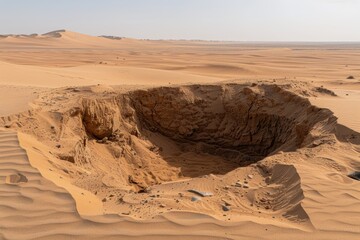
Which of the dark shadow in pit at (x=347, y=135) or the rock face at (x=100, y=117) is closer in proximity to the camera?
the dark shadow in pit at (x=347, y=135)

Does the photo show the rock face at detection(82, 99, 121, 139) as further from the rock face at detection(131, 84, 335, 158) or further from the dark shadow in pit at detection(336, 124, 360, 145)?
the dark shadow in pit at detection(336, 124, 360, 145)

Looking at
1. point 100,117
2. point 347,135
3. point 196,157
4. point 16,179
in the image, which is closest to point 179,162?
point 196,157

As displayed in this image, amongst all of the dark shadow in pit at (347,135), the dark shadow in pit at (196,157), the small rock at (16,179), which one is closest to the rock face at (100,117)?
the dark shadow in pit at (196,157)

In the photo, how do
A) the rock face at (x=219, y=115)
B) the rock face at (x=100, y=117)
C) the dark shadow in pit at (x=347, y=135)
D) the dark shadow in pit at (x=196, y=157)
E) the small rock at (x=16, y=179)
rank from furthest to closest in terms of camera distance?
the rock face at (x=219, y=115) → the dark shadow in pit at (x=196, y=157) → the rock face at (x=100, y=117) → the dark shadow in pit at (x=347, y=135) → the small rock at (x=16, y=179)

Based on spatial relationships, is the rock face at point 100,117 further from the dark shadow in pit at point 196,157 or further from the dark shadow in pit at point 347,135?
the dark shadow in pit at point 347,135

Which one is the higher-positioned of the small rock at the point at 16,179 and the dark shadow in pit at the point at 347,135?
the dark shadow in pit at the point at 347,135

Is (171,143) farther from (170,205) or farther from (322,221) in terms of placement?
(322,221)

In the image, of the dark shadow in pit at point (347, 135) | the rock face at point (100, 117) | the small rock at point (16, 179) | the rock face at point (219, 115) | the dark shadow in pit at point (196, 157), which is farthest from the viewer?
the rock face at point (219, 115)
